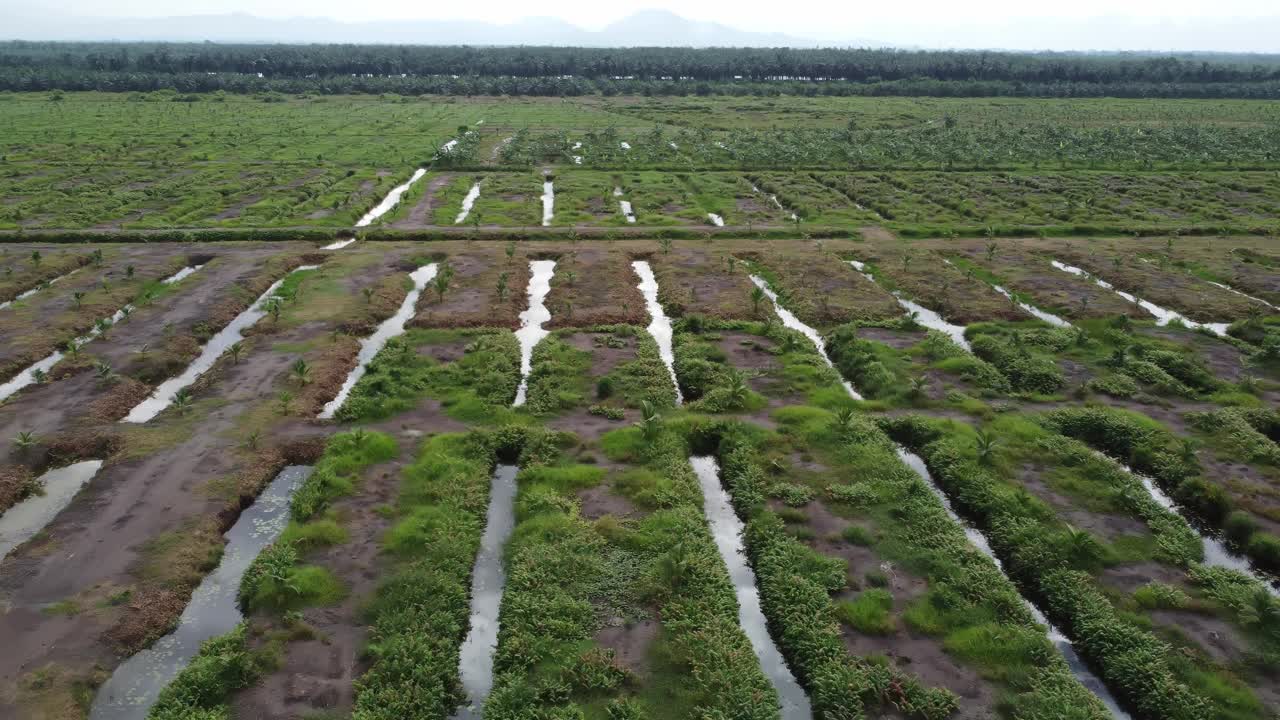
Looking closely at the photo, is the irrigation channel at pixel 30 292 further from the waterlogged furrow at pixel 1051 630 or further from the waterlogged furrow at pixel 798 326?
the waterlogged furrow at pixel 1051 630

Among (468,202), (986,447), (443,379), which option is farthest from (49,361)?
(986,447)

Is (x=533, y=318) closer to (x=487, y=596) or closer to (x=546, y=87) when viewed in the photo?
(x=487, y=596)

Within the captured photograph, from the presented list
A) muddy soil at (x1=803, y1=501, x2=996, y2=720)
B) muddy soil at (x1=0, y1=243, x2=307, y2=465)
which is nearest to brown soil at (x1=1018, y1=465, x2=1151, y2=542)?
muddy soil at (x1=803, y1=501, x2=996, y2=720)

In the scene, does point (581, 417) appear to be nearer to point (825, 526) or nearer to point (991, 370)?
point (825, 526)

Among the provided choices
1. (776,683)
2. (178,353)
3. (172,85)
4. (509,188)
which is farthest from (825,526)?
(172,85)

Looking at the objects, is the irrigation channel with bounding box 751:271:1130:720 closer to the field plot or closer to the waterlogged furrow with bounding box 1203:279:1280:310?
the waterlogged furrow with bounding box 1203:279:1280:310

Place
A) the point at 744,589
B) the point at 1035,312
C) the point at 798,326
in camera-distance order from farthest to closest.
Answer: the point at 1035,312 < the point at 798,326 < the point at 744,589
